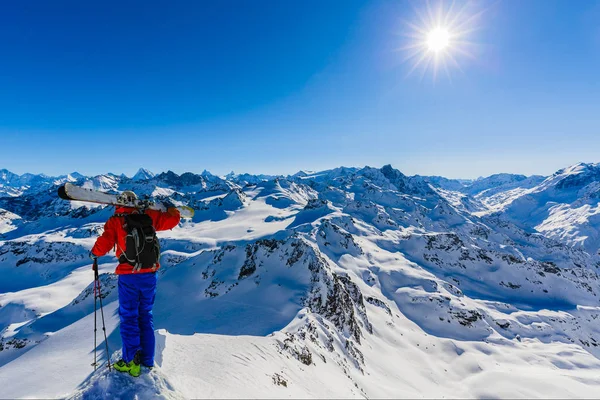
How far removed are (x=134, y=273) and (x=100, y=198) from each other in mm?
2044

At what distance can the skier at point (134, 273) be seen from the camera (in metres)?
7.18

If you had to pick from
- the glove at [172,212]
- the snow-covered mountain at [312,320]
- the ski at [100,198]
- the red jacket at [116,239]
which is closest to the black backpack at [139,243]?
the red jacket at [116,239]

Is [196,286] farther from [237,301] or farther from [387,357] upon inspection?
[387,357]

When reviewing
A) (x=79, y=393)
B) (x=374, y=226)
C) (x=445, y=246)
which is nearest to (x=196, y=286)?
(x=79, y=393)

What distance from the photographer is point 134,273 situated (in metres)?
7.38

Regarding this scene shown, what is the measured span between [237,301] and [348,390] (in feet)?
66.1

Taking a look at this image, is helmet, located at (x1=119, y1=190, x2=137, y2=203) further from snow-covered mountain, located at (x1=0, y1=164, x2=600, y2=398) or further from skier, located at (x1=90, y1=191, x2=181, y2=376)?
snow-covered mountain, located at (x1=0, y1=164, x2=600, y2=398)

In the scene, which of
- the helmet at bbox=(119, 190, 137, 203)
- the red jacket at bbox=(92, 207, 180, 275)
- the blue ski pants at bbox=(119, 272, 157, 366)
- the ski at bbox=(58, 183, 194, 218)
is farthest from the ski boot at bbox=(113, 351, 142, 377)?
the helmet at bbox=(119, 190, 137, 203)

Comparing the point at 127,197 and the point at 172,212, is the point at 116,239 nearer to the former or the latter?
the point at 127,197

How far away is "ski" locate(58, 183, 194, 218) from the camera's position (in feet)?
20.2

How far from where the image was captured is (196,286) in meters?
45.2

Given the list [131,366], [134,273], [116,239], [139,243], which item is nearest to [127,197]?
[116,239]

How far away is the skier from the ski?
0.46ft

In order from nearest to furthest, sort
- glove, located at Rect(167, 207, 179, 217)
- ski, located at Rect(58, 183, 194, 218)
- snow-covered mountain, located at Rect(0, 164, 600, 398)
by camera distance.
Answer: ski, located at Rect(58, 183, 194, 218) < glove, located at Rect(167, 207, 179, 217) < snow-covered mountain, located at Rect(0, 164, 600, 398)
